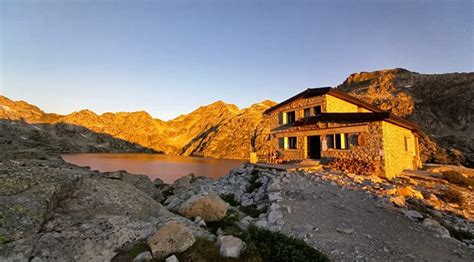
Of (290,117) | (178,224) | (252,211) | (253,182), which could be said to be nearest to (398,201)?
(252,211)

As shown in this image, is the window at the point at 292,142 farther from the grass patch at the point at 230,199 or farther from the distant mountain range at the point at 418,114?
the distant mountain range at the point at 418,114

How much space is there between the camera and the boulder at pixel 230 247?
446 centimetres

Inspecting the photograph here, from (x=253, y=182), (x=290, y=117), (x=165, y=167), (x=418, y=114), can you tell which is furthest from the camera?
(x=418, y=114)

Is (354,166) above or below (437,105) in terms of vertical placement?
below

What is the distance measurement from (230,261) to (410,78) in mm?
124256

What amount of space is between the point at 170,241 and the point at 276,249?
2.29m

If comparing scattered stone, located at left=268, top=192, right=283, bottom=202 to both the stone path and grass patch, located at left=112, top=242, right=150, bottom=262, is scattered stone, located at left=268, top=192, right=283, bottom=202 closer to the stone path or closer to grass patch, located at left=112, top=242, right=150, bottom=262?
the stone path

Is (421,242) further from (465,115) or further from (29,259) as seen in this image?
(465,115)

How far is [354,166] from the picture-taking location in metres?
18.1

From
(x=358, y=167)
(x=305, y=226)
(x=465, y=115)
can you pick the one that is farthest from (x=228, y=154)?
(x=305, y=226)

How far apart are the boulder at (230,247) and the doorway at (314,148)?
64.5 feet

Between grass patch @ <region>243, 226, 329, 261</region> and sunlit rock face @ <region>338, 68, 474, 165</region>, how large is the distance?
5246 cm

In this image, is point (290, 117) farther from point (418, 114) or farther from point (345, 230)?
point (418, 114)

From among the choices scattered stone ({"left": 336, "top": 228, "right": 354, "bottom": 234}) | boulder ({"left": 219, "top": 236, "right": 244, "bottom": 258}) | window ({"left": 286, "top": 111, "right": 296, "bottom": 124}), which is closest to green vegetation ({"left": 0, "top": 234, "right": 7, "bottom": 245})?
boulder ({"left": 219, "top": 236, "right": 244, "bottom": 258})
